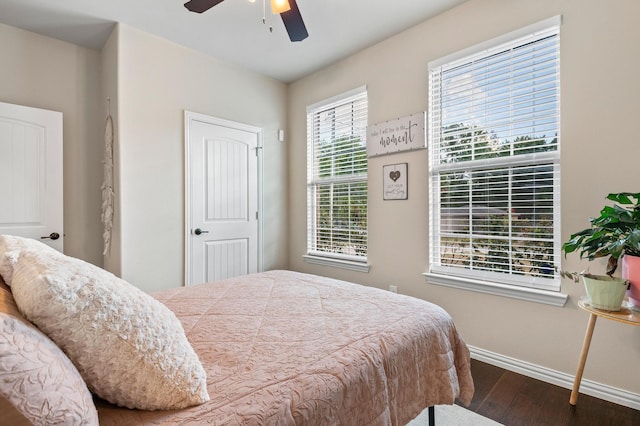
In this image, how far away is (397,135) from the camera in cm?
292

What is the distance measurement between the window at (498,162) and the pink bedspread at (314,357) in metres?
1.12

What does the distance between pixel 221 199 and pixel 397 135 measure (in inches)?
77.7

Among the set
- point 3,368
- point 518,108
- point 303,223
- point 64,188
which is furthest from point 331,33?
point 3,368

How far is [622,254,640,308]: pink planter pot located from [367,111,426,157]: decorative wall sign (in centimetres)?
154

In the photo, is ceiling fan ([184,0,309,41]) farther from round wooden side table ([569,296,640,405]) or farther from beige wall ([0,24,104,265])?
round wooden side table ([569,296,640,405])

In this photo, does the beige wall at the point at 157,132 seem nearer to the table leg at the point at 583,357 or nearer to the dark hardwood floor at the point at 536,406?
the dark hardwood floor at the point at 536,406

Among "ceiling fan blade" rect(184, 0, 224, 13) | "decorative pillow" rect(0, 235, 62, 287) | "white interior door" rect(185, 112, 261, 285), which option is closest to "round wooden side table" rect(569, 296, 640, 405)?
"decorative pillow" rect(0, 235, 62, 287)

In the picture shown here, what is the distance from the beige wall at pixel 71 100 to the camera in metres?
2.75

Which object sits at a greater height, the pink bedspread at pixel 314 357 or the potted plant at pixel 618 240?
the potted plant at pixel 618 240

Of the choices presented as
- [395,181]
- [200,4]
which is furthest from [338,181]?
[200,4]

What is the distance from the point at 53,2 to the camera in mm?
2471

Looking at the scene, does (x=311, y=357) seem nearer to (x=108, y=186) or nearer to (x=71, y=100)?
(x=108, y=186)

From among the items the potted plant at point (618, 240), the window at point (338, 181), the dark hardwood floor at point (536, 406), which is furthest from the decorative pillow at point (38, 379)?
the window at point (338, 181)

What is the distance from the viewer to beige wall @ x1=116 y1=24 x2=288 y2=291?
9.20ft
